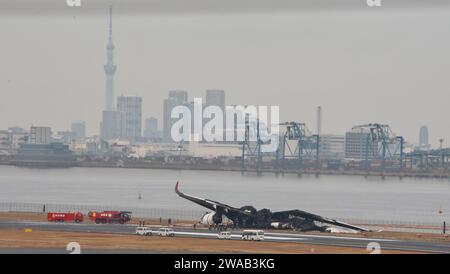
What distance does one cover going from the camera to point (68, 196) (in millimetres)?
76250

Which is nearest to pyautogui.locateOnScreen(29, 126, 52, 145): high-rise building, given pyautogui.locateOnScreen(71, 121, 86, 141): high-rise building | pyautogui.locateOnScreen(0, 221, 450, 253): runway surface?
pyautogui.locateOnScreen(71, 121, 86, 141): high-rise building

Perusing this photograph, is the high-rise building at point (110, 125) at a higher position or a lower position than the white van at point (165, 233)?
higher

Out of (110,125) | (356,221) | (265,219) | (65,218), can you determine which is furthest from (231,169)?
(265,219)

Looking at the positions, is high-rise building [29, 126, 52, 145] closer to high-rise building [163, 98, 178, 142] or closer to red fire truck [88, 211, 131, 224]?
high-rise building [163, 98, 178, 142]

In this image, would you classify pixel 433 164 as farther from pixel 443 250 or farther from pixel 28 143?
pixel 443 250

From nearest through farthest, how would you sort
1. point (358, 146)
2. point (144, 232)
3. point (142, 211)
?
point (144, 232)
point (142, 211)
point (358, 146)

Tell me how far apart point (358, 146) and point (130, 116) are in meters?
35.3

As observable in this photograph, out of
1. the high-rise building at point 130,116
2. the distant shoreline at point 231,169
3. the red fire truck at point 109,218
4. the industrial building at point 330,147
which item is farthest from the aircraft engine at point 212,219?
the industrial building at point 330,147

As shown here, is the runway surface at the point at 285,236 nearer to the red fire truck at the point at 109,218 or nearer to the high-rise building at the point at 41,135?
the red fire truck at the point at 109,218

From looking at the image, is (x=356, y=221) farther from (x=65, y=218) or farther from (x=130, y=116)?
(x=130, y=116)

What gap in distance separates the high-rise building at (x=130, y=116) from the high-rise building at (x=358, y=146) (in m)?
28.0

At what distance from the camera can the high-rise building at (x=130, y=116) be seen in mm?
116019

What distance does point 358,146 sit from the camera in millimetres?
136250
